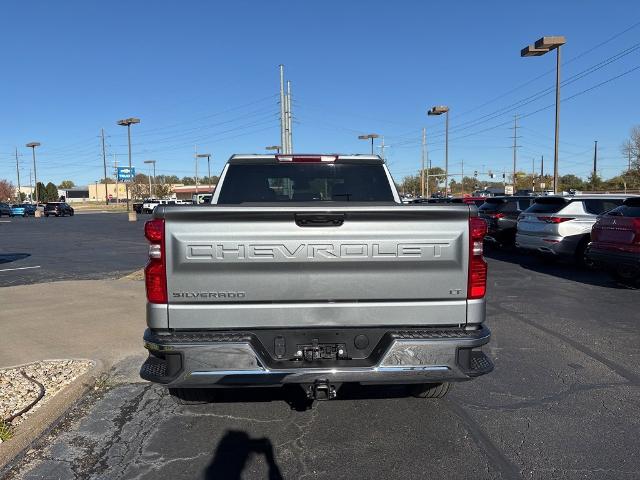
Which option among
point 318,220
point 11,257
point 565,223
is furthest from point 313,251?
point 11,257

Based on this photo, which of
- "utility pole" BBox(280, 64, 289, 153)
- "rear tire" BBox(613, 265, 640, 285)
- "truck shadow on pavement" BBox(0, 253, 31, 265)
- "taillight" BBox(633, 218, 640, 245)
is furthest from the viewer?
"utility pole" BBox(280, 64, 289, 153)

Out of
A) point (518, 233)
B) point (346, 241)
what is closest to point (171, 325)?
point (346, 241)

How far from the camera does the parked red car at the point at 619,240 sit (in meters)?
9.52

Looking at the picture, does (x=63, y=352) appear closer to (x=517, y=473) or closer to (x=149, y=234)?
(x=149, y=234)

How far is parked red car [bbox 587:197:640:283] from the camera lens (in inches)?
375

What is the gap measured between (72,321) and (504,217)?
13.0 m

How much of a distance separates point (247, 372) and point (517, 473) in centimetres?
181

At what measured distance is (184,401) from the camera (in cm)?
441

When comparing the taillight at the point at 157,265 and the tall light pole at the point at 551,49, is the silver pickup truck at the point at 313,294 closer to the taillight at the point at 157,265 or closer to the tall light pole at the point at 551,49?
the taillight at the point at 157,265

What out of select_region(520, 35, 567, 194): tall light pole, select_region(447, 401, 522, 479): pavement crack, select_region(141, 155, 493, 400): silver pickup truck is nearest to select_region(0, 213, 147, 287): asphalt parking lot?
select_region(141, 155, 493, 400): silver pickup truck

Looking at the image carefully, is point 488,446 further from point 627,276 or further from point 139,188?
point 139,188

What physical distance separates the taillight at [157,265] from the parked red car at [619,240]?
8.81m

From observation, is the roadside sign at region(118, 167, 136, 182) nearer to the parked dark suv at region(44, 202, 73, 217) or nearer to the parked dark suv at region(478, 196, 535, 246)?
the parked dark suv at region(44, 202, 73, 217)

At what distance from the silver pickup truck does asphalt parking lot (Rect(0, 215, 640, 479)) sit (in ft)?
1.91
